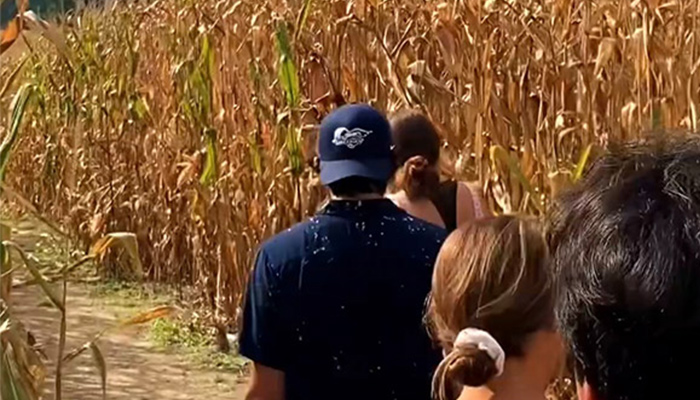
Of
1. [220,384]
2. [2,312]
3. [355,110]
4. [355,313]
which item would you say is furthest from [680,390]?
[220,384]

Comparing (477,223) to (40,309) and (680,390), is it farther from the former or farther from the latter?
(40,309)

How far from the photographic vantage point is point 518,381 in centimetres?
209

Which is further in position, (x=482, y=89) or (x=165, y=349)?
(x=165, y=349)

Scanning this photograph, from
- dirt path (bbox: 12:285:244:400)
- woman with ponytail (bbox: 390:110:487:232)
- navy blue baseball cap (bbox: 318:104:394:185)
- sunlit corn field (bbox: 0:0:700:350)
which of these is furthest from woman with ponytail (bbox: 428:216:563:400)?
dirt path (bbox: 12:285:244:400)

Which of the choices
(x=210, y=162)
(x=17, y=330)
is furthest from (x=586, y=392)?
(x=210, y=162)

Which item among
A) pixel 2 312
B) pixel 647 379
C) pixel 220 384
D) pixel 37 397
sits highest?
pixel 647 379

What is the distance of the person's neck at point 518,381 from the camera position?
209 centimetres

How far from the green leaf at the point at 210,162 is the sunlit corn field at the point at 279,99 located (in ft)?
0.05

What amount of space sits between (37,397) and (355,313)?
2.80ft

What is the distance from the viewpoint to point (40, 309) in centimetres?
692

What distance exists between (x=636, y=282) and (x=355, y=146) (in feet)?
5.03

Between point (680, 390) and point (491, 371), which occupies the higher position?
point (680, 390)

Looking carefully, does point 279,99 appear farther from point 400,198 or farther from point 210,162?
point 400,198

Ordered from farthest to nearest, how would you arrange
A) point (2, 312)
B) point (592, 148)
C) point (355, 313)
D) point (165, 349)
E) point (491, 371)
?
point (165, 349) → point (592, 148) → point (2, 312) → point (355, 313) → point (491, 371)
